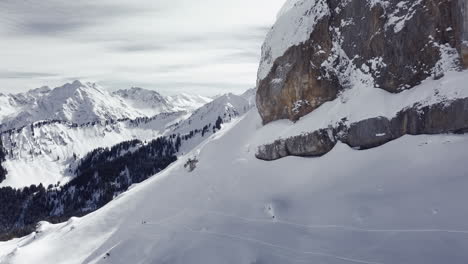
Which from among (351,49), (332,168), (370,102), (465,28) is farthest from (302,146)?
(465,28)

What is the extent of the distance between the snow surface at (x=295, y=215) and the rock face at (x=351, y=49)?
5.14 m

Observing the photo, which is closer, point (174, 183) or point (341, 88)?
point (341, 88)

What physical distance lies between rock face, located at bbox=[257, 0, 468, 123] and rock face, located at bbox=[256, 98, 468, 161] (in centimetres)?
266

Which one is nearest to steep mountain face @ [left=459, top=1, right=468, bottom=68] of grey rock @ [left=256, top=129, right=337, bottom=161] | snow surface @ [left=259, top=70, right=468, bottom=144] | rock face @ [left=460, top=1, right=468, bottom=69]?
rock face @ [left=460, top=1, right=468, bottom=69]

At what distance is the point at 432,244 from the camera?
66.8ft

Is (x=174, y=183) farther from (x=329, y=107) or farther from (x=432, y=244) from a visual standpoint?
(x=432, y=244)

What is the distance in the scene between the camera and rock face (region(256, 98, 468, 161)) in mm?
24469

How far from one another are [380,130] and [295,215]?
8.79 m

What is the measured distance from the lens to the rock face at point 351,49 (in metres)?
26.0

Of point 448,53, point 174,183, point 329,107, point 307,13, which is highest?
point 307,13

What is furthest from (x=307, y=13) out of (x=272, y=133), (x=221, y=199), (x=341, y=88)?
(x=221, y=199)

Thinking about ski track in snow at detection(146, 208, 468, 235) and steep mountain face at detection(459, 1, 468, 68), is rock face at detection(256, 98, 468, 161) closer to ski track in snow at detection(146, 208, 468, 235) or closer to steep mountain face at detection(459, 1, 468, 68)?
steep mountain face at detection(459, 1, 468, 68)

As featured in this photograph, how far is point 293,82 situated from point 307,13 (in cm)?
651

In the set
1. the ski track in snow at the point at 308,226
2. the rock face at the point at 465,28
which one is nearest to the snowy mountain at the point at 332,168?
the ski track in snow at the point at 308,226
